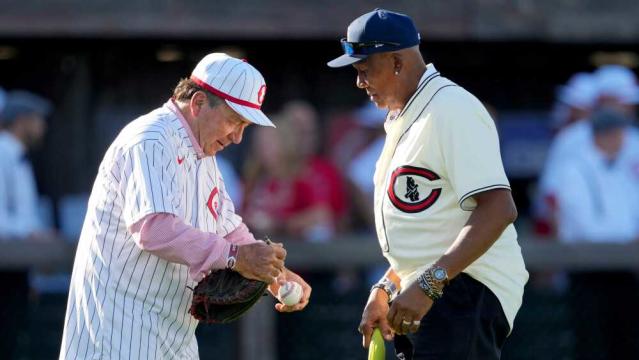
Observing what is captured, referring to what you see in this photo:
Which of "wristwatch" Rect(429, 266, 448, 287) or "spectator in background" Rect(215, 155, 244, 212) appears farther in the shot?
"spectator in background" Rect(215, 155, 244, 212)

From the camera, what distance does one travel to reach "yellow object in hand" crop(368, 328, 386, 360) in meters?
5.14

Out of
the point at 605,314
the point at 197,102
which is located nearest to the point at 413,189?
the point at 197,102

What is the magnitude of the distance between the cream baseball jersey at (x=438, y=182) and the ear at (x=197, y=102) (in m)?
0.73

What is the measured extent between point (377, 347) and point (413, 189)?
68cm

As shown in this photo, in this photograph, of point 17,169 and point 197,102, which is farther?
point 17,169

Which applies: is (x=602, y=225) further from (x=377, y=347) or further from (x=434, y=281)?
(x=434, y=281)

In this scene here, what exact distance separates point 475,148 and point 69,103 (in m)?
7.58

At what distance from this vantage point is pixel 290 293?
5.16 meters

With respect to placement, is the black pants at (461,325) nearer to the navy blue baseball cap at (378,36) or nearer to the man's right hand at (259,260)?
the man's right hand at (259,260)

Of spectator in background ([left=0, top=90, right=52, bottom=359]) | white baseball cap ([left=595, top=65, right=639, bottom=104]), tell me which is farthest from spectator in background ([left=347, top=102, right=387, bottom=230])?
spectator in background ([left=0, top=90, right=52, bottom=359])

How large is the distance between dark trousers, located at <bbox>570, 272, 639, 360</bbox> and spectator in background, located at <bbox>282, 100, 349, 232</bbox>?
6.28 ft

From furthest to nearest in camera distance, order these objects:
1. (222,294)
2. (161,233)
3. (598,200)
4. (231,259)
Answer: (598,200)
(222,294)
(231,259)
(161,233)

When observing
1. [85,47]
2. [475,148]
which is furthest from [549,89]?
[475,148]

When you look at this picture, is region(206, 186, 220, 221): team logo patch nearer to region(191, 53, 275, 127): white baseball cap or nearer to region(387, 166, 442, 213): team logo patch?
region(191, 53, 275, 127): white baseball cap
